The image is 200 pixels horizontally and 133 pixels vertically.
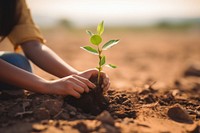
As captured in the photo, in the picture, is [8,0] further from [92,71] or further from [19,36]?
[92,71]

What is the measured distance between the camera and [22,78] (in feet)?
7.30

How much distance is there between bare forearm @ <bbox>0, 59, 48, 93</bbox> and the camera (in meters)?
2.22

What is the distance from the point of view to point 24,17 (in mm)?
2938

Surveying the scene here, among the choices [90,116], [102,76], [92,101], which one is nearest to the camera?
[90,116]

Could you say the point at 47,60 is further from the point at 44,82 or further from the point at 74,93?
the point at 74,93

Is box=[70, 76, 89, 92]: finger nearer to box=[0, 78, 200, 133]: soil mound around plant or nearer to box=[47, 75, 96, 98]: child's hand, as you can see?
box=[47, 75, 96, 98]: child's hand

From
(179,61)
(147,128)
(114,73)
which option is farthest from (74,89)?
(179,61)

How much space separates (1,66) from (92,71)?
0.58 meters

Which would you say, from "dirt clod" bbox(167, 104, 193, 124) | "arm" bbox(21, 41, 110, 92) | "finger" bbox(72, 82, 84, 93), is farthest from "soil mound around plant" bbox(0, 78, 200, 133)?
"arm" bbox(21, 41, 110, 92)

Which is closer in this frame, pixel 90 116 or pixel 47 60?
pixel 90 116

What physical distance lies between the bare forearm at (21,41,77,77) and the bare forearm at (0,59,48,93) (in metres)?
0.44

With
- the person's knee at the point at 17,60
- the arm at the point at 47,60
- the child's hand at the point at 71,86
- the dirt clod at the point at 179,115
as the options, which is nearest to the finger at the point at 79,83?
the child's hand at the point at 71,86

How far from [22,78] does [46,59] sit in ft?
1.75

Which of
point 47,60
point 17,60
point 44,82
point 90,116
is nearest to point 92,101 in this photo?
point 90,116
